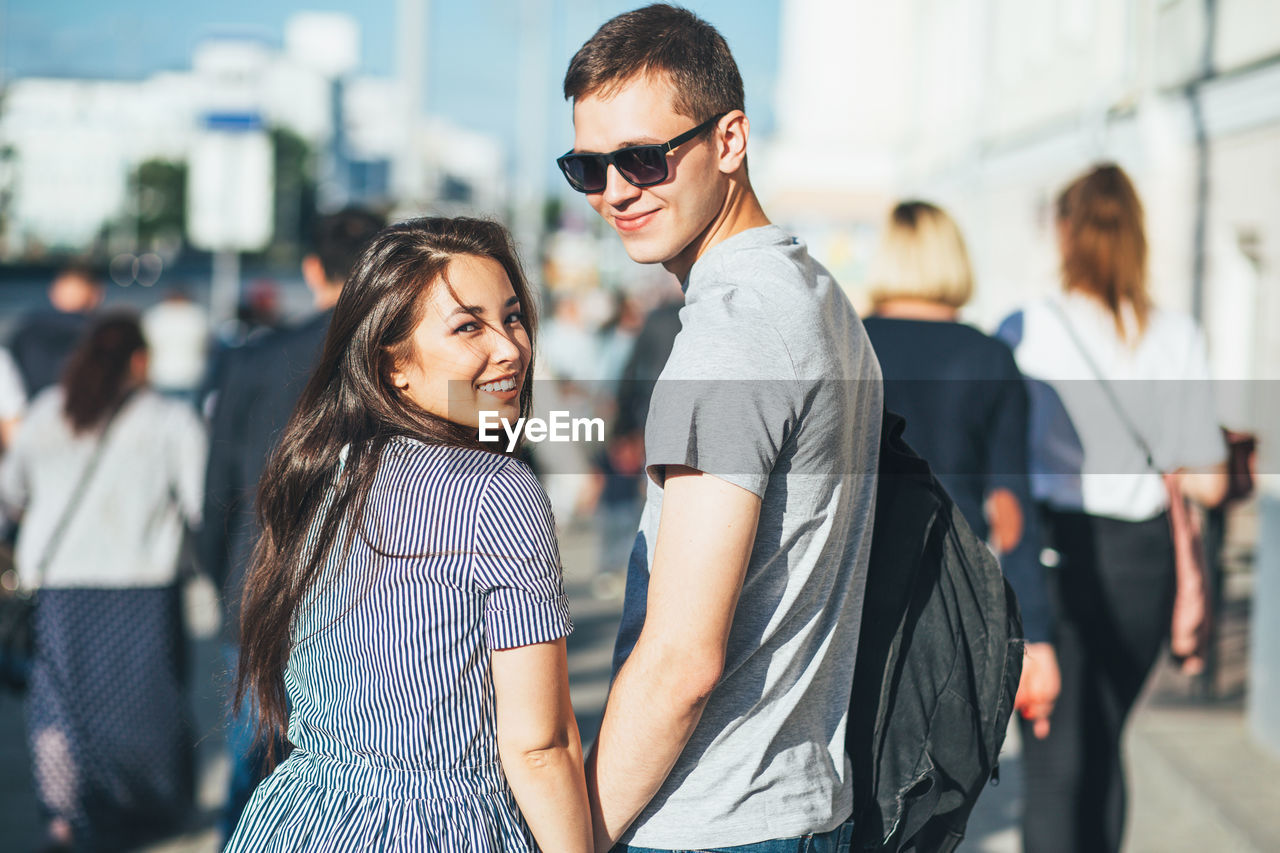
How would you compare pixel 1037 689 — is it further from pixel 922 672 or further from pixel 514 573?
pixel 514 573

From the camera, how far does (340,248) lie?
4.14 m


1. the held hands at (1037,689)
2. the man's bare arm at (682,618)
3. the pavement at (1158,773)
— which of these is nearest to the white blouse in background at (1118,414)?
the held hands at (1037,689)

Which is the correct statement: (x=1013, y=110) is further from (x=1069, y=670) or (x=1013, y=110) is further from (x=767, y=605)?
(x=767, y=605)

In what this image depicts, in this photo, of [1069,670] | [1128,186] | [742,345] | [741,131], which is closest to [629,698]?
[742,345]

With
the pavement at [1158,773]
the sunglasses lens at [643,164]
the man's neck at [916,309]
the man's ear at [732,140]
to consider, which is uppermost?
the man's ear at [732,140]

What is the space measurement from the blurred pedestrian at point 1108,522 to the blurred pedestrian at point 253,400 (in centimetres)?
208

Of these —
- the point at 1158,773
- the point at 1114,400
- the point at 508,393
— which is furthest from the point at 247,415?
the point at 1158,773

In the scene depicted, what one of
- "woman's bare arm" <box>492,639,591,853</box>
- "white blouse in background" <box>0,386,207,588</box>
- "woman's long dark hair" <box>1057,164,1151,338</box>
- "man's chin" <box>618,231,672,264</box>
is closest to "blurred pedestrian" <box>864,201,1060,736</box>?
"woman's long dark hair" <box>1057,164,1151,338</box>

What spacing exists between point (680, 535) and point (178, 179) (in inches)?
3855

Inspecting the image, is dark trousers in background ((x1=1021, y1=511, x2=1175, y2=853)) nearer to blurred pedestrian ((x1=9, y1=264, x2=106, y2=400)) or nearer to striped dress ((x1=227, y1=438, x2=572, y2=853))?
striped dress ((x1=227, y1=438, x2=572, y2=853))

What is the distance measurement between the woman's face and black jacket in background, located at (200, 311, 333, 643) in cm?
178

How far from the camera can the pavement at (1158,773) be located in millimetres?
4746
